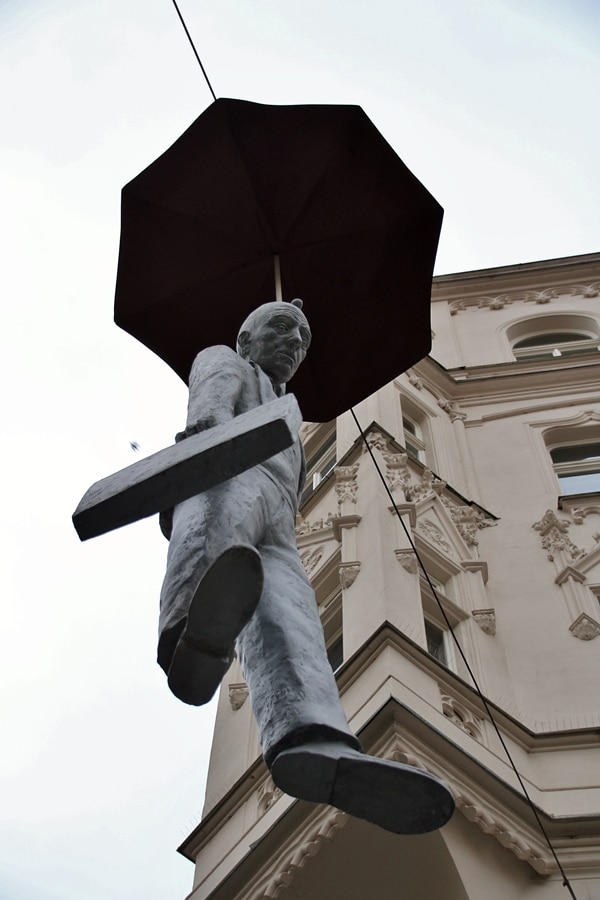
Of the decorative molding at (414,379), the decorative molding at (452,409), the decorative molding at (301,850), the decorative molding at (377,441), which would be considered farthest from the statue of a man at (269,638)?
the decorative molding at (414,379)

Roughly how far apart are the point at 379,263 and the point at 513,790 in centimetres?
397

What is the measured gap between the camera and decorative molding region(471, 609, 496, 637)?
37.8 feet

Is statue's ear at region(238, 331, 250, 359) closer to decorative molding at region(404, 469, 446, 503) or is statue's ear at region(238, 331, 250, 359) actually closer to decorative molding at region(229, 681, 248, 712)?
decorative molding at region(229, 681, 248, 712)

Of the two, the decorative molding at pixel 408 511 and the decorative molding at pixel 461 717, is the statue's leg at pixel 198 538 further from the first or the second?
the decorative molding at pixel 408 511

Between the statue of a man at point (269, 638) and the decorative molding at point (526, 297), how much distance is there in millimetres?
18854

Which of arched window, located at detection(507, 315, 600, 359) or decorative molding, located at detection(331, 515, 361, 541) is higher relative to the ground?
arched window, located at detection(507, 315, 600, 359)

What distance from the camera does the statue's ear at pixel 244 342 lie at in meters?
5.56

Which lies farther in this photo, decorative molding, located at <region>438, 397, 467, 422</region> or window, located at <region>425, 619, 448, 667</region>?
decorative molding, located at <region>438, 397, 467, 422</region>

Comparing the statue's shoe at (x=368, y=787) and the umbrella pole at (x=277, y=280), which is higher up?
the umbrella pole at (x=277, y=280)

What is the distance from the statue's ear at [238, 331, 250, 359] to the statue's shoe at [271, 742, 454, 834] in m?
2.67

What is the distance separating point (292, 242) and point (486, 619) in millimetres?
5755

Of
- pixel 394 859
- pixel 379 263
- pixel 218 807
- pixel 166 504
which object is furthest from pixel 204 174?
pixel 218 807

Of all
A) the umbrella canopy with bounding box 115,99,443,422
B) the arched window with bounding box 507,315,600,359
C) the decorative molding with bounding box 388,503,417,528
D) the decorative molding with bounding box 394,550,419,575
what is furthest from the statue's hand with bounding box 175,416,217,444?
the arched window with bounding box 507,315,600,359

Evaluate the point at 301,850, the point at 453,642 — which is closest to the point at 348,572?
the point at 453,642
